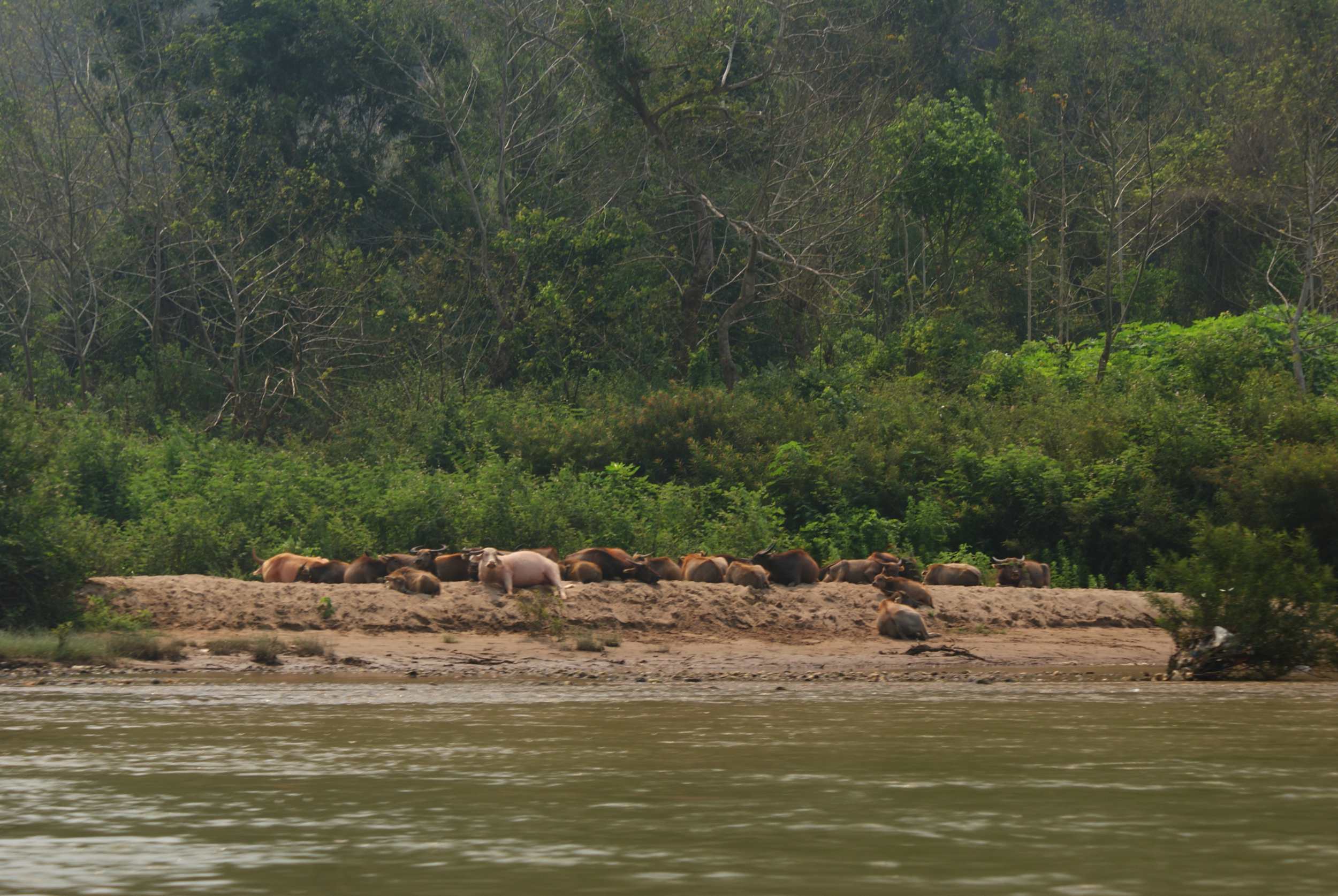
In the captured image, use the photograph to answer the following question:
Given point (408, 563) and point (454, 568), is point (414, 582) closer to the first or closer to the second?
point (454, 568)

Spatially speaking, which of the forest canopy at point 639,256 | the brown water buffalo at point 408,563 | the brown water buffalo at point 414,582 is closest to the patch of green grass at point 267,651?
the brown water buffalo at point 414,582

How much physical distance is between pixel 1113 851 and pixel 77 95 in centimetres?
3448

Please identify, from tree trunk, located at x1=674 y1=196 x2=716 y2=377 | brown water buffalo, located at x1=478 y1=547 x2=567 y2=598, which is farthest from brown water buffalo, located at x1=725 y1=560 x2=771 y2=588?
tree trunk, located at x1=674 y1=196 x2=716 y2=377

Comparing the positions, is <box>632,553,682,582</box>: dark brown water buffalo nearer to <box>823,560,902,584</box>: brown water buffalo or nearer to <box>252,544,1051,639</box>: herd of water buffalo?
<box>252,544,1051,639</box>: herd of water buffalo

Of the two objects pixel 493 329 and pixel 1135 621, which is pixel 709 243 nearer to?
pixel 493 329

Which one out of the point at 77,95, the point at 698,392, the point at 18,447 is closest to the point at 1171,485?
the point at 698,392

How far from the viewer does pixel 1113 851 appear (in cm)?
604

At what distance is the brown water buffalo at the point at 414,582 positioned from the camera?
16969 mm

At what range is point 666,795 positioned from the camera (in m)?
7.46

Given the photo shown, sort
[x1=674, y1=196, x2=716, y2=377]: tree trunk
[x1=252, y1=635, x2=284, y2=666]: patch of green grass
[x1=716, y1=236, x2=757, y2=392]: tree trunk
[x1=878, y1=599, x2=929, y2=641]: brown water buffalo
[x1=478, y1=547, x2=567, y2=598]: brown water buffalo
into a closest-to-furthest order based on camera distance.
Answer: [x1=252, y1=635, x2=284, y2=666]: patch of green grass
[x1=878, y1=599, x2=929, y2=641]: brown water buffalo
[x1=478, y1=547, x2=567, y2=598]: brown water buffalo
[x1=716, y1=236, x2=757, y2=392]: tree trunk
[x1=674, y1=196, x2=716, y2=377]: tree trunk

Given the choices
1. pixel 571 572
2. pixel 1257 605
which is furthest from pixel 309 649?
pixel 1257 605

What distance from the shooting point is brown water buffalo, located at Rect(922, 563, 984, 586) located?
19.3 m

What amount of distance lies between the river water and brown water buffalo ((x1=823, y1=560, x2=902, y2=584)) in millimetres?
6394

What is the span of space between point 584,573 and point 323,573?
3142 mm
